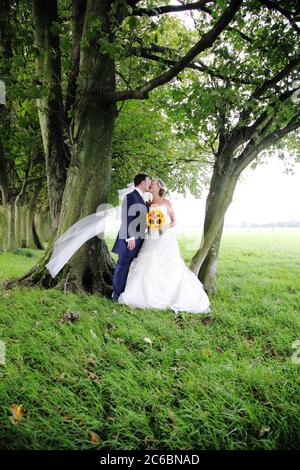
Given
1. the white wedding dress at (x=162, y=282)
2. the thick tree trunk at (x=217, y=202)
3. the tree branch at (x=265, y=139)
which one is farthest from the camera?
the thick tree trunk at (x=217, y=202)

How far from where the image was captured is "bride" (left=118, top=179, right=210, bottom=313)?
19.2 ft

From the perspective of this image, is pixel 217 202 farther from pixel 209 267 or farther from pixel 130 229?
pixel 130 229

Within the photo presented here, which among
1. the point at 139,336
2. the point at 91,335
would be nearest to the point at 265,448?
the point at 139,336

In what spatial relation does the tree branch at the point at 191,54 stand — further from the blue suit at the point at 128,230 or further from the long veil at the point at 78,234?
the long veil at the point at 78,234

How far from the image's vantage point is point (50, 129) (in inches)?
271

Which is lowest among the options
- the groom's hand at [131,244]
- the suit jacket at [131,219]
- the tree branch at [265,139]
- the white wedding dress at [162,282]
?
the white wedding dress at [162,282]

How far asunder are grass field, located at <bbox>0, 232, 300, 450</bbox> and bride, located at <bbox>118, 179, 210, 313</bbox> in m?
0.42

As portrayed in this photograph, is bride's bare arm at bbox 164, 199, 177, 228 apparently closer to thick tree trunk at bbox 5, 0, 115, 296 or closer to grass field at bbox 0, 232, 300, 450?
thick tree trunk at bbox 5, 0, 115, 296

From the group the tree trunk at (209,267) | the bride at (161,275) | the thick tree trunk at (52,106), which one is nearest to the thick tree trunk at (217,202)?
the tree trunk at (209,267)

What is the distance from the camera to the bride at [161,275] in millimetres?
5863

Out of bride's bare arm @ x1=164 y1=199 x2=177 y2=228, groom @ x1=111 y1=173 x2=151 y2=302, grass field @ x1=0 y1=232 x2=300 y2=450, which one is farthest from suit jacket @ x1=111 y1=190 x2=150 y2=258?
grass field @ x1=0 y1=232 x2=300 y2=450

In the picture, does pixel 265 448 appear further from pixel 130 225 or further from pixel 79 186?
pixel 79 186

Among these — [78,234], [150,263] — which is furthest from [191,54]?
[78,234]

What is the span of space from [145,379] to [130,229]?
3369mm
